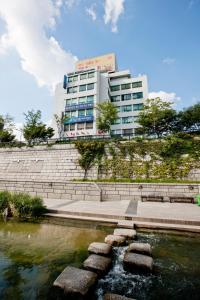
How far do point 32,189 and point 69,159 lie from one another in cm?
654

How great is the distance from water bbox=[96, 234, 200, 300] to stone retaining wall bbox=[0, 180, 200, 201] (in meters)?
7.55

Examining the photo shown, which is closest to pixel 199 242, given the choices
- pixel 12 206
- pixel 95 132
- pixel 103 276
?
pixel 103 276

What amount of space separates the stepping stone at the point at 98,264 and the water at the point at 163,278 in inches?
5.6

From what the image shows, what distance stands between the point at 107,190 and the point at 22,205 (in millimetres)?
6503

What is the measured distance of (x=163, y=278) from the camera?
379cm

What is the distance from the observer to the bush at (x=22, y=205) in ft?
28.0

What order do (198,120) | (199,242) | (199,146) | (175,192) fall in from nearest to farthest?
(199,242)
(175,192)
(199,146)
(198,120)

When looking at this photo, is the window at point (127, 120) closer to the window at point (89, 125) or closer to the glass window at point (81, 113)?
the window at point (89, 125)

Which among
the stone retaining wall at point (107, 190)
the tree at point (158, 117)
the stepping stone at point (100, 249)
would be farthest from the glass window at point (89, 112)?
the stepping stone at point (100, 249)

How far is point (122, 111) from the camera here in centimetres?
4650

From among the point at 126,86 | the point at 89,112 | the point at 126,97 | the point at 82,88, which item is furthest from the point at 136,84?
the point at 89,112

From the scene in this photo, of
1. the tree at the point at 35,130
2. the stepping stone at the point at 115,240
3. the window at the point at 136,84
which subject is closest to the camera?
the stepping stone at the point at 115,240

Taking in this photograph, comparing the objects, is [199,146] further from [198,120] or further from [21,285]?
[21,285]

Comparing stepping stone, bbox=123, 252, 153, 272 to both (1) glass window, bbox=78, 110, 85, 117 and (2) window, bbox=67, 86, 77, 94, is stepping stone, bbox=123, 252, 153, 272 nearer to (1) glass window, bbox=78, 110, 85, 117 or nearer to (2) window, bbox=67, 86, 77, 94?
(1) glass window, bbox=78, 110, 85, 117
